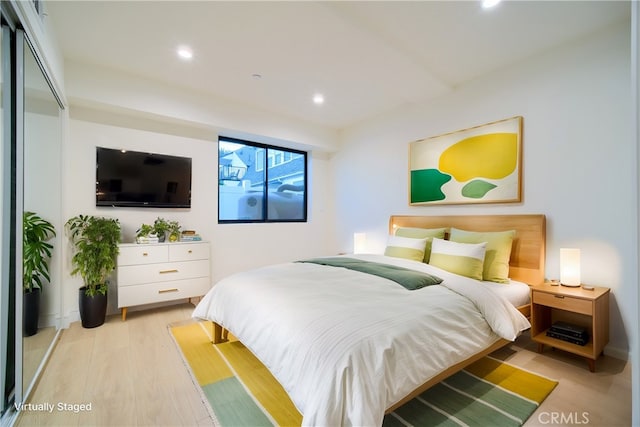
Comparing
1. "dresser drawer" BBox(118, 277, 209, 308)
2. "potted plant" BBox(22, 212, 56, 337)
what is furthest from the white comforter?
"potted plant" BBox(22, 212, 56, 337)

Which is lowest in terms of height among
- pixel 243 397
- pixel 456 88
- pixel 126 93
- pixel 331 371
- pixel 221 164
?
pixel 243 397

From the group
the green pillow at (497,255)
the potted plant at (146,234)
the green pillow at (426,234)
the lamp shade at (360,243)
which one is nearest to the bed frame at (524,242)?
the green pillow at (497,255)

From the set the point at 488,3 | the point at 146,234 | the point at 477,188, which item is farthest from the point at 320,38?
the point at 146,234

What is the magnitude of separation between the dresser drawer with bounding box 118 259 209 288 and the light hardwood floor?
1.84ft

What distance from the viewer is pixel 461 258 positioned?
101 inches

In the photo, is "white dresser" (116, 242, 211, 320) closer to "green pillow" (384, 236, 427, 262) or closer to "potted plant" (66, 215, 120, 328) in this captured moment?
"potted plant" (66, 215, 120, 328)

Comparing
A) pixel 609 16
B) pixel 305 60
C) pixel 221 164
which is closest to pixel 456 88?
pixel 609 16

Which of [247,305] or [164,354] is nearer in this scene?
[247,305]

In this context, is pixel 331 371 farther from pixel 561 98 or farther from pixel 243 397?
pixel 561 98

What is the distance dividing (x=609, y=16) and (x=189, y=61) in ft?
11.7

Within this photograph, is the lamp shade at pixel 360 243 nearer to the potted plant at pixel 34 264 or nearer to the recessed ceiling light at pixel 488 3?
the recessed ceiling light at pixel 488 3

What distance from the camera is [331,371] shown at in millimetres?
1182

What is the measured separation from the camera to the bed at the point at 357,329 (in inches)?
46.6

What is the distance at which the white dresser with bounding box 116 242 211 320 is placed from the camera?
2.93 meters
